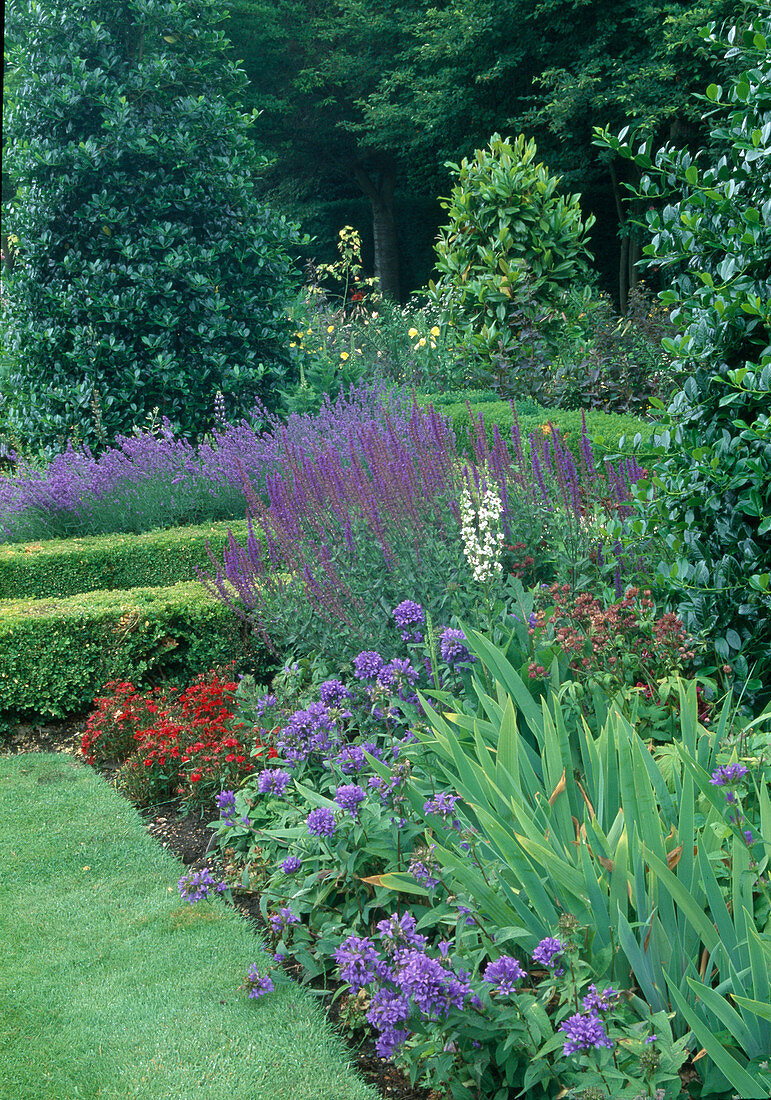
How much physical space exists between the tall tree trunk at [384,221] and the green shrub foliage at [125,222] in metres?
16.6

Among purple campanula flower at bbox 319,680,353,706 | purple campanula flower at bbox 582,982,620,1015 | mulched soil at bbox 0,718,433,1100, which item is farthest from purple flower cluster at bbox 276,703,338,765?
purple campanula flower at bbox 582,982,620,1015

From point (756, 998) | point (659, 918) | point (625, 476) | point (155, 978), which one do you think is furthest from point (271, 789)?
point (625, 476)

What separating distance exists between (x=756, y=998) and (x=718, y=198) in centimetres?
236

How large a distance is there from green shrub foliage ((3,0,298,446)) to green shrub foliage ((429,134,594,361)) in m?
2.07

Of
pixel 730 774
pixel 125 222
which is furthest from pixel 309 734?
pixel 125 222

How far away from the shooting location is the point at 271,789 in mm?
3008

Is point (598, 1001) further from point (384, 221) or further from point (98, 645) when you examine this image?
point (384, 221)

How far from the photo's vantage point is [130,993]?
283 cm

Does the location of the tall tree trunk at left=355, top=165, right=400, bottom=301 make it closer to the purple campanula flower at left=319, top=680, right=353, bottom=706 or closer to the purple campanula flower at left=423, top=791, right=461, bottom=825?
the purple campanula flower at left=319, top=680, right=353, bottom=706

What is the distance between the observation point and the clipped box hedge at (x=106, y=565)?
245 inches

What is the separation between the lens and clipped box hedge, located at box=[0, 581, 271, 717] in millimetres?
5074

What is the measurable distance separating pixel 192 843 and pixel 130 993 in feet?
3.23

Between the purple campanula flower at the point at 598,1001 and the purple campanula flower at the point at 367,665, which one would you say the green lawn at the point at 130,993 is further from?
the purple campanula flower at the point at 367,665

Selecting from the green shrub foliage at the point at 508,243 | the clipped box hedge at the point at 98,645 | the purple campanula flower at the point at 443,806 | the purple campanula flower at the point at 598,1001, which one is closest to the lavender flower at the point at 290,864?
the purple campanula flower at the point at 443,806
